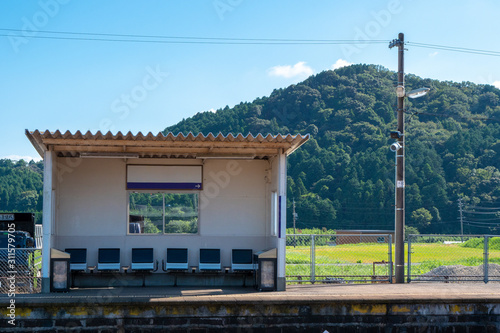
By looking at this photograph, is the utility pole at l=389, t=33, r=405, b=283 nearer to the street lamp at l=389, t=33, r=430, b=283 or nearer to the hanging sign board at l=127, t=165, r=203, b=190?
the street lamp at l=389, t=33, r=430, b=283

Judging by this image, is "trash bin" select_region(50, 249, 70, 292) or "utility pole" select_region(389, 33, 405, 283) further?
"utility pole" select_region(389, 33, 405, 283)

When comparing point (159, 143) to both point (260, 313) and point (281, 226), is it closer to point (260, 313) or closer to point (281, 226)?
point (281, 226)

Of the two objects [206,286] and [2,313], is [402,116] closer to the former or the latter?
[206,286]

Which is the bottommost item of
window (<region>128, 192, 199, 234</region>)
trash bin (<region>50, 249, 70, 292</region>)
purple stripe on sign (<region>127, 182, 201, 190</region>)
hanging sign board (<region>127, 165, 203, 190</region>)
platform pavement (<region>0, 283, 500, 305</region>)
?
platform pavement (<region>0, 283, 500, 305</region>)

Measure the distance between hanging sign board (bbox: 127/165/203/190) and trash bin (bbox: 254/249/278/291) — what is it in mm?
2599

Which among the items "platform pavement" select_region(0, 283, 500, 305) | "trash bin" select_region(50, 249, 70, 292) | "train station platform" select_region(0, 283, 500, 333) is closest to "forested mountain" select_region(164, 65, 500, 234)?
"platform pavement" select_region(0, 283, 500, 305)

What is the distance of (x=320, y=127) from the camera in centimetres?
8500

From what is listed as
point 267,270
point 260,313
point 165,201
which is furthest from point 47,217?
point 260,313

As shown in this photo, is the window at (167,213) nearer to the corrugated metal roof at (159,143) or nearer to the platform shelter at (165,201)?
the platform shelter at (165,201)

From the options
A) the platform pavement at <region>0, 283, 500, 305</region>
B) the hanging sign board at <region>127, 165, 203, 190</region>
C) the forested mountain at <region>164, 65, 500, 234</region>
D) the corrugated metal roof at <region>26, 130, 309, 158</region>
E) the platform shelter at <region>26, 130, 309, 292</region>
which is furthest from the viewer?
the forested mountain at <region>164, 65, 500, 234</region>

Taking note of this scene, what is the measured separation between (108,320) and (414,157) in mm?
73431

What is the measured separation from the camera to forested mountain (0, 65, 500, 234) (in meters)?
75.4

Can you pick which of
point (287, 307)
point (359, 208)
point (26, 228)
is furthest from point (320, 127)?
point (287, 307)

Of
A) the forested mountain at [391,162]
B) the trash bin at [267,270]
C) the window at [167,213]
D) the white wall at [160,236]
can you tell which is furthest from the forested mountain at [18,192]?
the trash bin at [267,270]
